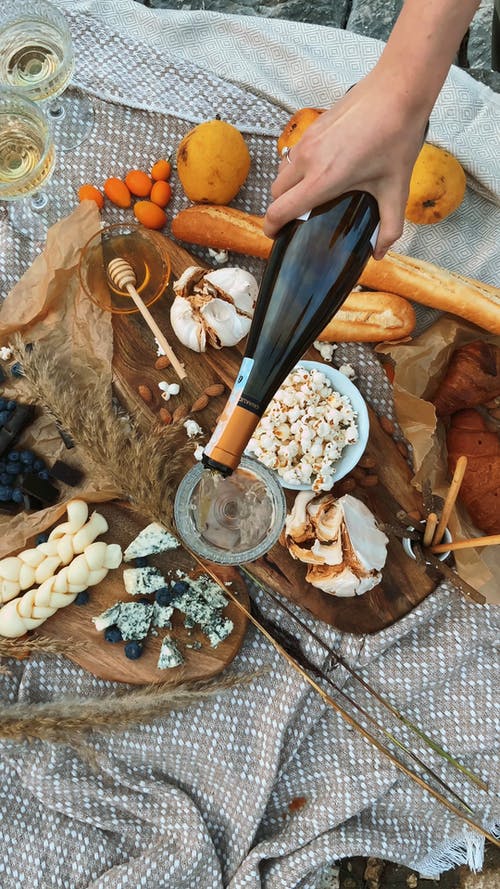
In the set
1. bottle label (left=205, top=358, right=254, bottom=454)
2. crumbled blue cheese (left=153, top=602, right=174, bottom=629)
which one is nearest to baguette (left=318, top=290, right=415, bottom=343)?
bottle label (left=205, top=358, right=254, bottom=454)

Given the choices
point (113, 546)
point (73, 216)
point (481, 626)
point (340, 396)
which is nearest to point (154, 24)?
point (73, 216)

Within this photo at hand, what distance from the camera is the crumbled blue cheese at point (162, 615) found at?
1.65 metres

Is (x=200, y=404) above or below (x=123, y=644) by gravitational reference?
above

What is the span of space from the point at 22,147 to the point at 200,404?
693 mm

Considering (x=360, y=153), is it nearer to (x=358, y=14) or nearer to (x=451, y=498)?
(x=451, y=498)

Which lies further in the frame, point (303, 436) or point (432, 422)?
point (432, 422)

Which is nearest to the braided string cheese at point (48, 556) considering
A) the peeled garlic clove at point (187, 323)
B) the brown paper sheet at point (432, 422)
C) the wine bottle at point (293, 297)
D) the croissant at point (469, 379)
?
the peeled garlic clove at point (187, 323)

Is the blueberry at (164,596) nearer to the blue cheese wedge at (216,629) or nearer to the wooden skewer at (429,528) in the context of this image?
the blue cheese wedge at (216,629)

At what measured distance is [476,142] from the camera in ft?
5.93

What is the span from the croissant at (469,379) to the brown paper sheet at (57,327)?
2.61ft

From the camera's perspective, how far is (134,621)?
1.64 meters

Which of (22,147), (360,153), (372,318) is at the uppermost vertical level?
(360,153)

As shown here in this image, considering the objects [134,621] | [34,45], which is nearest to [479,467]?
[134,621]

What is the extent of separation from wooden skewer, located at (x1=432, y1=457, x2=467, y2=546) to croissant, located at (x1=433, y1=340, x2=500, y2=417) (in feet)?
0.64
